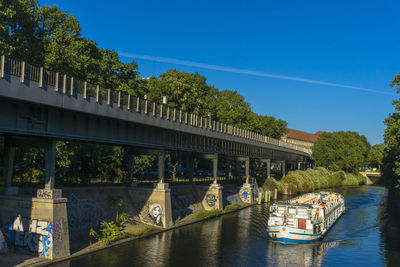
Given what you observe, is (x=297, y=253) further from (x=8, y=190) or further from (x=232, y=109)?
(x=232, y=109)

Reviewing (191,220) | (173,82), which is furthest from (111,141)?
(173,82)

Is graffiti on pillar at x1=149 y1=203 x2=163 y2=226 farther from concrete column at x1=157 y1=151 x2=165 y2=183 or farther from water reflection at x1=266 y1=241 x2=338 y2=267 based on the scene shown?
water reflection at x1=266 y1=241 x2=338 y2=267

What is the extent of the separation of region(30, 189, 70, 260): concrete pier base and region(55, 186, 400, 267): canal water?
1421 millimetres

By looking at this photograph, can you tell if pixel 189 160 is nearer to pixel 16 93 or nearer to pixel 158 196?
pixel 158 196

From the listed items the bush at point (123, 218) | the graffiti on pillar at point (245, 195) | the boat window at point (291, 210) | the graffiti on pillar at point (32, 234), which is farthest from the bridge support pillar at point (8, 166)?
the graffiti on pillar at point (245, 195)

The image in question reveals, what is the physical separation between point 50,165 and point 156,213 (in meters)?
17.4

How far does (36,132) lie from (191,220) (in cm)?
2726

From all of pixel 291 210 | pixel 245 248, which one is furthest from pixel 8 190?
pixel 291 210

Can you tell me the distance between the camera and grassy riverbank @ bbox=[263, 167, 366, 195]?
90500mm

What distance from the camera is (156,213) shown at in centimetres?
4481

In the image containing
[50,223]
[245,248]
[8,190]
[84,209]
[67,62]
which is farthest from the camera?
[67,62]

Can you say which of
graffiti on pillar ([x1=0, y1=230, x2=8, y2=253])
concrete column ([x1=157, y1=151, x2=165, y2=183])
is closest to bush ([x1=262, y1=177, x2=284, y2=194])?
concrete column ([x1=157, y1=151, x2=165, y2=183])

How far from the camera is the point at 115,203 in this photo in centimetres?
4409

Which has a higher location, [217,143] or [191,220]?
[217,143]
